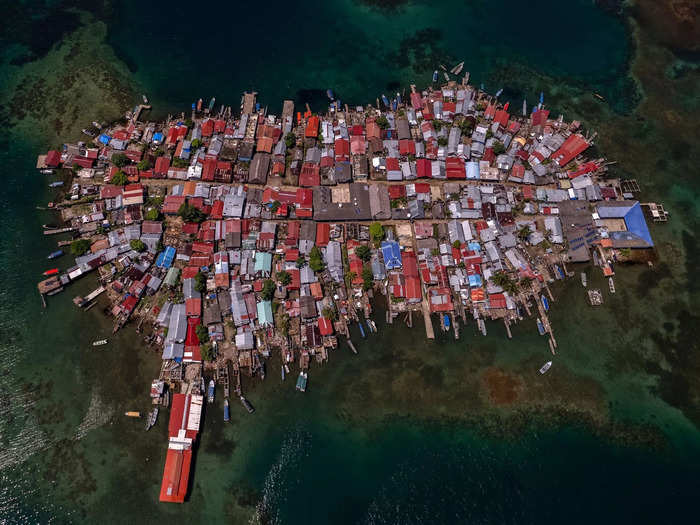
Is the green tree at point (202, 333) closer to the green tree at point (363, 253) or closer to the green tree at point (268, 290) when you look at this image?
the green tree at point (268, 290)

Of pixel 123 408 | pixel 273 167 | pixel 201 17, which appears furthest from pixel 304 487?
pixel 201 17

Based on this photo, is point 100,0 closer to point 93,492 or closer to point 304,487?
point 93,492

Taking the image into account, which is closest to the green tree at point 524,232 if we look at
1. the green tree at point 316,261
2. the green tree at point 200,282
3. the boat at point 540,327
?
the boat at point 540,327

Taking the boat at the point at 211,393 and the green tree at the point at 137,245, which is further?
the green tree at the point at 137,245

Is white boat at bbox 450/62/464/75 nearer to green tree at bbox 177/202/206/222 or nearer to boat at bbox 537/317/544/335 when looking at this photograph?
boat at bbox 537/317/544/335

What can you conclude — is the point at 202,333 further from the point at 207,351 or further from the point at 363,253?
the point at 363,253

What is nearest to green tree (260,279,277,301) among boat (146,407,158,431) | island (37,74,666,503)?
island (37,74,666,503)
